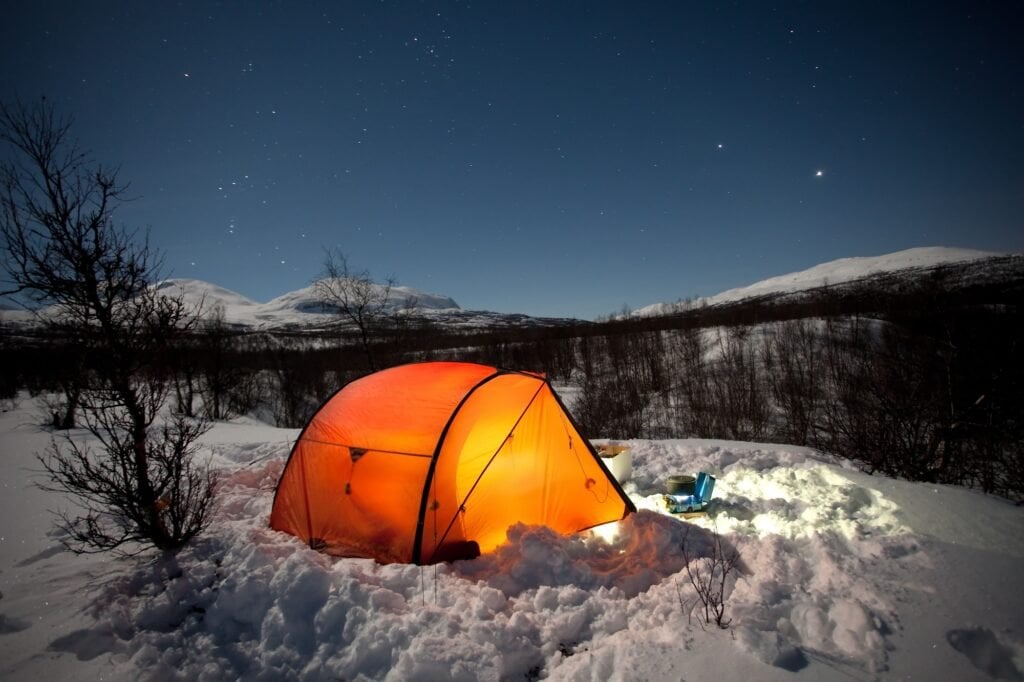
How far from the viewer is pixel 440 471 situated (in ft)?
16.2

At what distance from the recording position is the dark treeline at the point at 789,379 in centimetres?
709

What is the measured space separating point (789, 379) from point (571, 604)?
21031 mm

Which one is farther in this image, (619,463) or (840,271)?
(840,271)

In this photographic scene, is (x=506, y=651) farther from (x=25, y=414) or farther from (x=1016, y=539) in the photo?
(x=25, y=414)

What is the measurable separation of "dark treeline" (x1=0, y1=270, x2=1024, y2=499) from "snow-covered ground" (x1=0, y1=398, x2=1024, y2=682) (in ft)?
8.10

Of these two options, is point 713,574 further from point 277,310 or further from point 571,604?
point 277,310

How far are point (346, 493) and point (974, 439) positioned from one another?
10689mm

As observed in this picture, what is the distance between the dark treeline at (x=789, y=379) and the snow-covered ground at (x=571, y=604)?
8.10 ft

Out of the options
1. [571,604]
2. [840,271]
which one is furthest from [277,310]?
[840,271]

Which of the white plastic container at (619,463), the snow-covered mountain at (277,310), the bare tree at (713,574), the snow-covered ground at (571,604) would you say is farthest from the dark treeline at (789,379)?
the snow-covered mountain at (277,310)

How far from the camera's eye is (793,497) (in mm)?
5625

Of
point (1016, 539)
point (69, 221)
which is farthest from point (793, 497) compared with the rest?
point (69, 221)

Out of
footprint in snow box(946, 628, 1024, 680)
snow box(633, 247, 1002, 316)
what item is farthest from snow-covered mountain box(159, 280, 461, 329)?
footprint in snow box(946, 628, 1024, 680)

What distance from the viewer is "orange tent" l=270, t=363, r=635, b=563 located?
4.88 meters
